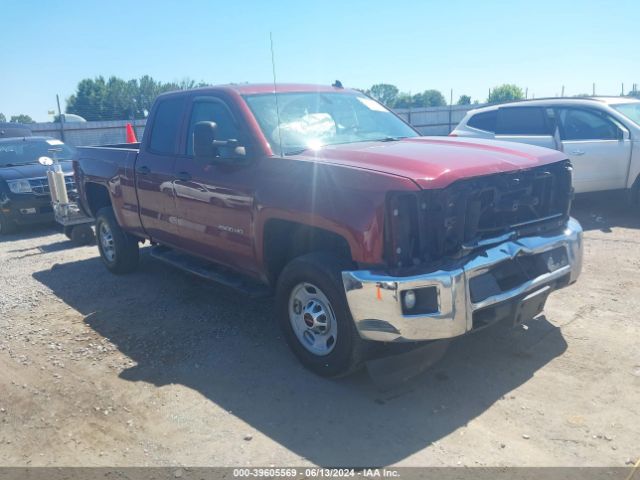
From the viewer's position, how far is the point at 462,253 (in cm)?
351

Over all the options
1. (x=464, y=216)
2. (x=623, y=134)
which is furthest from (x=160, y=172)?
(x=623, y=134)

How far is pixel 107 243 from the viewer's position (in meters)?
7.04

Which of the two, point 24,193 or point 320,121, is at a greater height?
point 320,121

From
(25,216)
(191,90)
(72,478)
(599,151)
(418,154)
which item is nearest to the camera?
(72,478)

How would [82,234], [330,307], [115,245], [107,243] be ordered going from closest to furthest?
A: [330,307]
[115,245]
[107,243]
[82,234]

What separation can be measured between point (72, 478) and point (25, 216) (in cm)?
803

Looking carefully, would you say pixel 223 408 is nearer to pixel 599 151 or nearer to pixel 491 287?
pixel 491 287

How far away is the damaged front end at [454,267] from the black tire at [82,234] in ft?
22.6

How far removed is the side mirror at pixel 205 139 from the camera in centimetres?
A: 432

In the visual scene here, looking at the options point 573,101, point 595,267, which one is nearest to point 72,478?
point 595,267

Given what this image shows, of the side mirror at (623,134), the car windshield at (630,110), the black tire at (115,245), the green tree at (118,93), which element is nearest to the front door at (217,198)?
the black tire at (115,245)

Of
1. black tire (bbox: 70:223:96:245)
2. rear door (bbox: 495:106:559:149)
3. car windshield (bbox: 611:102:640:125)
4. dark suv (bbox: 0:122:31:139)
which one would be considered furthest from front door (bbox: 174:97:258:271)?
dark suv (bbox: 0:122:31:139)

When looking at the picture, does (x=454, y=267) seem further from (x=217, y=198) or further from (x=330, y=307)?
(x=217, y=198)

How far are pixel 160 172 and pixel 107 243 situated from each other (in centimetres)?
208
